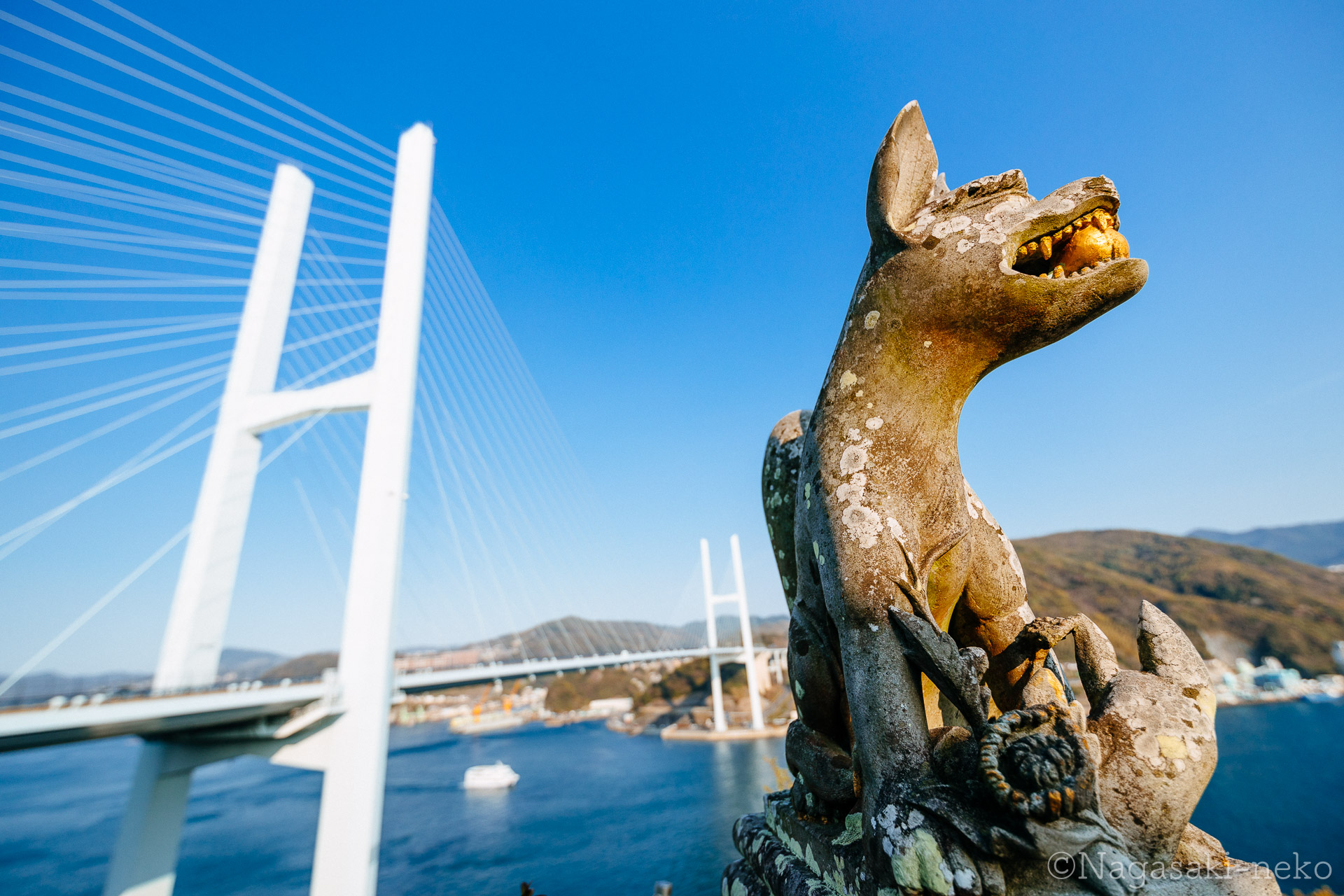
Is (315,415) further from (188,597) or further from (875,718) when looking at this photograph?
(875,718)

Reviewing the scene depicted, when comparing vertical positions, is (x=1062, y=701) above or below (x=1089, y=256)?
below

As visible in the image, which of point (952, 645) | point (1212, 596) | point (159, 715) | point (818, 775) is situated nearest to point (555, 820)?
point (159, 715)

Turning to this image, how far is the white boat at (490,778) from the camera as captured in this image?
23.8m

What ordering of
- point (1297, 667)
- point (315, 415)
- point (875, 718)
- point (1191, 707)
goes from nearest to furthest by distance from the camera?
1. point (1191, 707)
2. point (875, 718)
3. point (315, 415)
4. point (1297, 667)

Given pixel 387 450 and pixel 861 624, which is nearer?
pixel 861 624

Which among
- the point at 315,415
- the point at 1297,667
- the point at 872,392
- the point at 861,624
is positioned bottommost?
the point at 1297,667

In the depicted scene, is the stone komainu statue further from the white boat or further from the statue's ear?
the white boat

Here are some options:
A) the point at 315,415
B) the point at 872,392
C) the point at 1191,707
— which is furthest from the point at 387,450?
the point at 1191,707

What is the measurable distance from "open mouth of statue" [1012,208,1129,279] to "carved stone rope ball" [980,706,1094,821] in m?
0.96

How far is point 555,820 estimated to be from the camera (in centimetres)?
1845

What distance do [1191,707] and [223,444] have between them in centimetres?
823

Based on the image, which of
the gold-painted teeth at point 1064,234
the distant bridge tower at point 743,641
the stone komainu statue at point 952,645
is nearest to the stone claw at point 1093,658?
the stone komainu statue at point 952,645

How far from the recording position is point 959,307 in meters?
1.36

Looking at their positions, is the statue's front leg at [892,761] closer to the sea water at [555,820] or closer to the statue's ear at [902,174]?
the statue's ear at [902,174]
